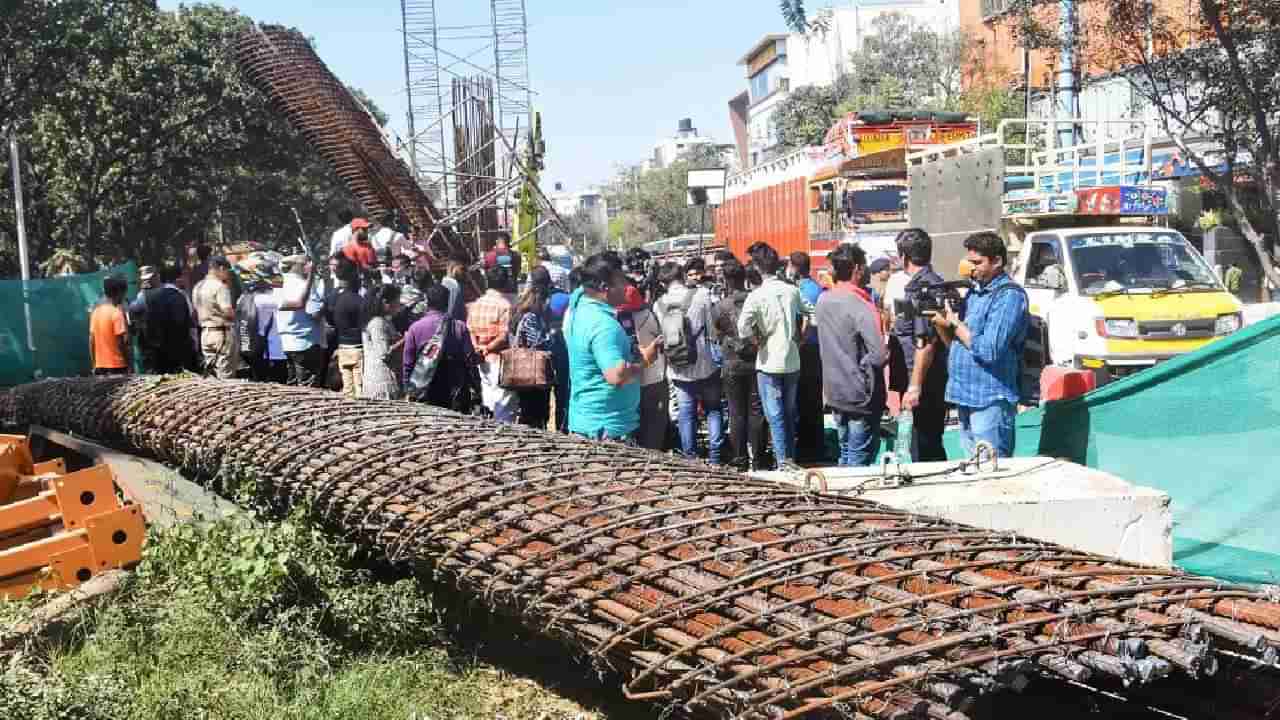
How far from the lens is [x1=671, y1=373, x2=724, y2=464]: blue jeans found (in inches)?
334

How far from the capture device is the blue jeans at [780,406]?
8047 millimetres

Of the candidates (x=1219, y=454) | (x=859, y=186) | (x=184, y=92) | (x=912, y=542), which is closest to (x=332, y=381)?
(x=1219, y=454)

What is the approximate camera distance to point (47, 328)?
13898 millimetres

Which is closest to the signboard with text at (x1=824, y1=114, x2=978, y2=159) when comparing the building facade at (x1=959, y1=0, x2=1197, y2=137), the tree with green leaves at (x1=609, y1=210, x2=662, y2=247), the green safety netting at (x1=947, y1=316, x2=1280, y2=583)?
the building facade at (x1=959, y1=0, x2=1197, y2=137)

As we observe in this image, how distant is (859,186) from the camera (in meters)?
18.3

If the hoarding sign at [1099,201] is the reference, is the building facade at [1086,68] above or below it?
above

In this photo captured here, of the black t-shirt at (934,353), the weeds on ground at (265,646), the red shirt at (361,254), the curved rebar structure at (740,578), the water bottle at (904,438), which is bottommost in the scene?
the weeds on ground at (265,646)

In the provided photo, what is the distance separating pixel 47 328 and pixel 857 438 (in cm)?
1020

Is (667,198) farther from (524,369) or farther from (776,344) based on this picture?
(524,369)

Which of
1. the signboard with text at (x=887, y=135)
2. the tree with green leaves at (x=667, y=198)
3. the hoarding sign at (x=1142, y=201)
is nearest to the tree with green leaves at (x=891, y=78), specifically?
the tree with green leaves at (x=667, y=198)

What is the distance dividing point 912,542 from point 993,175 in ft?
37.7

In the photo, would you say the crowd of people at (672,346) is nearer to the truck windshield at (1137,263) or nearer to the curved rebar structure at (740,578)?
the curved rebar structure at (740,578)

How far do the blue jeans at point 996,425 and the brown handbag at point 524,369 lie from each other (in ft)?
8.49

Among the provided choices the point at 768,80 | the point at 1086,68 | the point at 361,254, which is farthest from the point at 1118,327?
the point at 768,80
